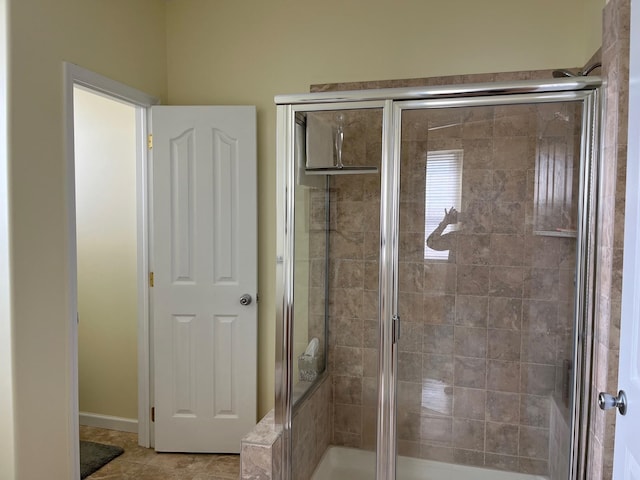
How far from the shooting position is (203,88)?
2.98m

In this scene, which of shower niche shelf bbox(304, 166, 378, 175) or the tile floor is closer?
shower niche shelf bbox(304, 166, 378, 175)

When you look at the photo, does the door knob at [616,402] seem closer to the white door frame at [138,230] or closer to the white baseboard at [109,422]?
the white door frame at [138,230]

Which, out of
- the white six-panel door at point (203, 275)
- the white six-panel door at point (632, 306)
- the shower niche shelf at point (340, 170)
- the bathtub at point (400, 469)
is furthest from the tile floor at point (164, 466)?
the white six-panel door at point (632, 306)

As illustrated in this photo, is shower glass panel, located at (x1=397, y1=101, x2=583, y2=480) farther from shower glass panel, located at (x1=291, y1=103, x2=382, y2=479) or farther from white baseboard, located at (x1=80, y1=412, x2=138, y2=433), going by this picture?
white baseboard, located at (x1=80, y1=412, x2=138, y2=433)

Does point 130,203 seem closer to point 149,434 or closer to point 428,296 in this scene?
point 149,434

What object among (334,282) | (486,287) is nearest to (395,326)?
(334,282)

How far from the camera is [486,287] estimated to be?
7.51 ft

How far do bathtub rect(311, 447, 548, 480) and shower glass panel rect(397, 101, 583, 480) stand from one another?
3 centimetres

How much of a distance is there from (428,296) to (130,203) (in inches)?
82.8

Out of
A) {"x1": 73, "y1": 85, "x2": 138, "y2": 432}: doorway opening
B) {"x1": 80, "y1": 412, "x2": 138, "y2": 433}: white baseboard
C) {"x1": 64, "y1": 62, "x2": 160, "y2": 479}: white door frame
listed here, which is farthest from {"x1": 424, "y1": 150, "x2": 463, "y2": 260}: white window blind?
{"x1": 80, "y1": 412, "x2": 138, "y2": 433}: white baseboard

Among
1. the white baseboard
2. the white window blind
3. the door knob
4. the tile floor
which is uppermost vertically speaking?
the white window blind

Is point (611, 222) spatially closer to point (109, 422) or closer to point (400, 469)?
point (400, 469)

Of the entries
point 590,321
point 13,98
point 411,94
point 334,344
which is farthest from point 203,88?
point 590,321

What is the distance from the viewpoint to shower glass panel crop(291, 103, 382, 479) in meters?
2.18
